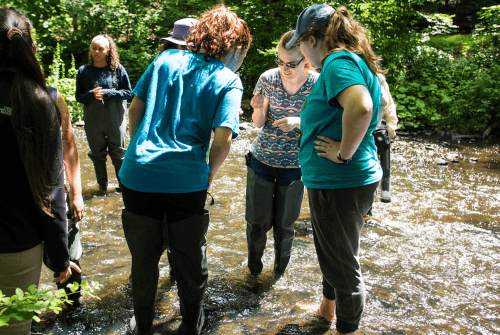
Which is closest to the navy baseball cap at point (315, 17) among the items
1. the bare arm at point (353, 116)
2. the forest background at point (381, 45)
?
the bare arm at point (353, 116)

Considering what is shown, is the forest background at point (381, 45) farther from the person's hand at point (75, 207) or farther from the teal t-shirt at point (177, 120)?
the teal t-shirt at point (177, 120)

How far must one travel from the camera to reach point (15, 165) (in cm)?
167

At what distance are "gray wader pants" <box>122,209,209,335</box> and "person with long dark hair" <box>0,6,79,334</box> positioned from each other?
480 millimetres

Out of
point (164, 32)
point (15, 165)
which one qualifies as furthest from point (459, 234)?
Answer: point (164, 32)

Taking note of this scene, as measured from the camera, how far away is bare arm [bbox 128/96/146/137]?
2203 millimetres

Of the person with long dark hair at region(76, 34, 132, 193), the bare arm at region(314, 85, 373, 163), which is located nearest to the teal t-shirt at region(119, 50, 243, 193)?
the bare arm at region(314, 85, 373, 163)

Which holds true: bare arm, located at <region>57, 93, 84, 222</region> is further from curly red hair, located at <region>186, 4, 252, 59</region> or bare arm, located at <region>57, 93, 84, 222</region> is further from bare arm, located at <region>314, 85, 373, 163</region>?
bare arm, located at <region>314, 85, 373, 163</region>

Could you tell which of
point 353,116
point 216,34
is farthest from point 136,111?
point 353,116

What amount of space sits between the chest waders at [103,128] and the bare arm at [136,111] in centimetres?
309

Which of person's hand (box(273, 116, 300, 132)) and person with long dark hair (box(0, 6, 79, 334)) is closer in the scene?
person with long dark hair (box(0, 6, 79, 334))

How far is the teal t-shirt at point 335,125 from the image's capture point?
1986mm

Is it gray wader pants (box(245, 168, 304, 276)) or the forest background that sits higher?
the forest background

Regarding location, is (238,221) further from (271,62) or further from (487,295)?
(271,62)

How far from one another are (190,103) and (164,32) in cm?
1501
